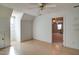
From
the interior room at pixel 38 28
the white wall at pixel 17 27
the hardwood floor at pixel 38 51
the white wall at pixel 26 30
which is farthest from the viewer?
the white wall at pixel 26 30

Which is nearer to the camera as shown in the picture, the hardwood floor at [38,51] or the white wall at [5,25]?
the hardwood floor at [38,51]

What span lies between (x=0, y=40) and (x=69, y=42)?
352 centimetres

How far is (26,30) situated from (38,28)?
93 centimetres

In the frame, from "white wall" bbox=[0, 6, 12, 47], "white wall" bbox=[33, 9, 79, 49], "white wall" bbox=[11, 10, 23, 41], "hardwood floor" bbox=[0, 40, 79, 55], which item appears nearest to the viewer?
"hardwood floor" bbox=[0, 40, 79, 55]

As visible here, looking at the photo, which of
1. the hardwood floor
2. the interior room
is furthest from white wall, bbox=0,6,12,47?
the hardwood floor

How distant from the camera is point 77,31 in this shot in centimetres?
586

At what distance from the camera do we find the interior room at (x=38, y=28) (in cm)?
522

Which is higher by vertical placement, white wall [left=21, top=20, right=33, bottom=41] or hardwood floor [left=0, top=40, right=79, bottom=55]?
white wall [left=21, top=20, right=33, bottom=41]

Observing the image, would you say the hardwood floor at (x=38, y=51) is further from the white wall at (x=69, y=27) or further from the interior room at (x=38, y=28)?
the white wall at (x=69, y=27)

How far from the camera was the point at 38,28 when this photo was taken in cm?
926

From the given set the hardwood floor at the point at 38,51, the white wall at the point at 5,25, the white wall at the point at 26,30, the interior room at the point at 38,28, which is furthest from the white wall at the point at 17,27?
the hardwood floor at the point at 38,51

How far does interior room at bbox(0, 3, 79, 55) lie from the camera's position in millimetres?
5221

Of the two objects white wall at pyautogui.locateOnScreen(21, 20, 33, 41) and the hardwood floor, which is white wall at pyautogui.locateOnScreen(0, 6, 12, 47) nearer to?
the hardwood floor
